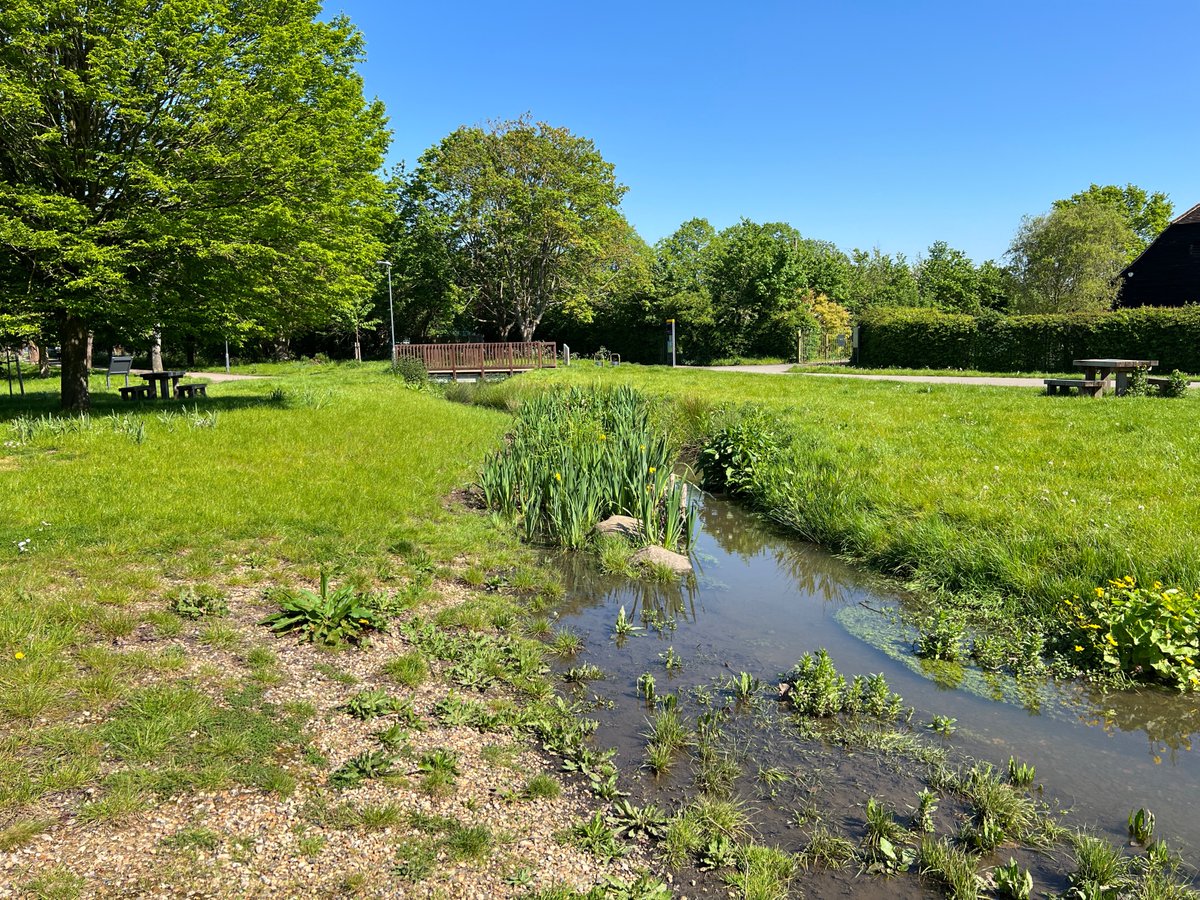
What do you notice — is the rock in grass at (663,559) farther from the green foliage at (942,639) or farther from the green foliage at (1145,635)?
the green foliage at (1145,635)

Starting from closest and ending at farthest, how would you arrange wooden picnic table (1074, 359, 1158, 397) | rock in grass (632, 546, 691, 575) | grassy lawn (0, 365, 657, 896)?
1. grassy lawn (0, 365, 657, 896)
2. rock in grass (632, 546, 691, 575)
3. wooden picnic table (1074, 359, 1158, 397)

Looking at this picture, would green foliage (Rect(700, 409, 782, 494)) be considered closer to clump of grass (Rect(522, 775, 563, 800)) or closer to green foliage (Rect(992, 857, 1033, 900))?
clump of grass (Rect(522, 775, 563, 800))

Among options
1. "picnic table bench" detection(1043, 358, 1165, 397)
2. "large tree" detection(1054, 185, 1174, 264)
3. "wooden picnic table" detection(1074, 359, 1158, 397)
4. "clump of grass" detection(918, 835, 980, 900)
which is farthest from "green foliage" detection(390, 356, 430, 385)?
"large tree" detection(1054, 185, 1174, 264)

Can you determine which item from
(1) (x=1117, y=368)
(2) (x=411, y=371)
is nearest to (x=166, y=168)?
(2) (x=411, y=371)

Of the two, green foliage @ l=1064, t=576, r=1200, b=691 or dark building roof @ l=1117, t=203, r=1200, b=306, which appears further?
dark building roof @ l=1117, t=203, r=1200, b=306

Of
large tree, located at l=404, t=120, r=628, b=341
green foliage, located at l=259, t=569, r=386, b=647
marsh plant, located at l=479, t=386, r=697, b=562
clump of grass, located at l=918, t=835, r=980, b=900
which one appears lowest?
clump of grass, located at l=918, t=835, r=980, b=900

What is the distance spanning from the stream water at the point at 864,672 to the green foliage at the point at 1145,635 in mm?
167

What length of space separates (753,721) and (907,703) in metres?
1.05

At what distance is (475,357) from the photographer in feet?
98.1

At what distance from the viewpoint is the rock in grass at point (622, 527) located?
24.3ft

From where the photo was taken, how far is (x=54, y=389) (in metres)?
18.8

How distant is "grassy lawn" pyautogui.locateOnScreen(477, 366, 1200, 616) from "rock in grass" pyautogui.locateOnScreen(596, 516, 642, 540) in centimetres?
200

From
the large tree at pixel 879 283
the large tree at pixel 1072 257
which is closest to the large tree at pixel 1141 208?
the large tree at pixel 879 283

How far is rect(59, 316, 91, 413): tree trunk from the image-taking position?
38.4 ft
